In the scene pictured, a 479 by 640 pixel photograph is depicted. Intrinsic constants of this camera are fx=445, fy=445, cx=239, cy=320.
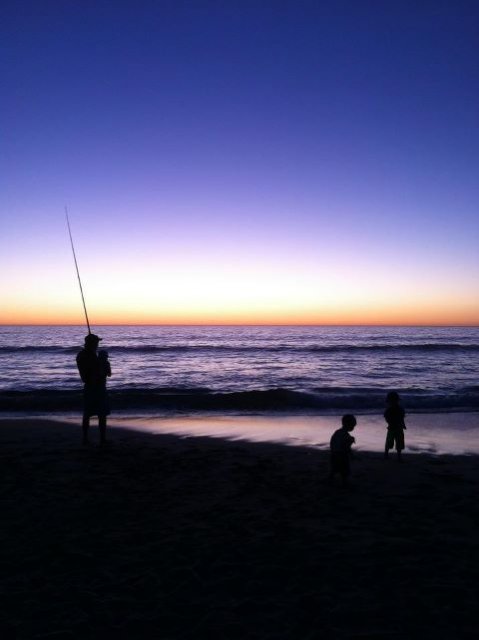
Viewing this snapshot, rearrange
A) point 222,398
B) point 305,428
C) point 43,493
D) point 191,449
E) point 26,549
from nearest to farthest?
point 26,549, point 43,493, point 191,449, point 305,428, point 222,398

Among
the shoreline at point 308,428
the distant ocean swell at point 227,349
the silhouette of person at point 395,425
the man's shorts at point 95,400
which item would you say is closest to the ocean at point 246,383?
the shoreline at point 308,428

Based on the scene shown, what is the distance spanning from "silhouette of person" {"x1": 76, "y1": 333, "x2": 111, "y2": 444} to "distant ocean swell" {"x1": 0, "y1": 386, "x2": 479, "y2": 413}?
719 centimetres

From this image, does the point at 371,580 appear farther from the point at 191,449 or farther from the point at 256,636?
the point at 191,449

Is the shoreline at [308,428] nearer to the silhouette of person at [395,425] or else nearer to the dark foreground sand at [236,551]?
the silhouette of person at [395,425]

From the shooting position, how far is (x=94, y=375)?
27.6 feet

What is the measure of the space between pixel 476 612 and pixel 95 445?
24.6 feet

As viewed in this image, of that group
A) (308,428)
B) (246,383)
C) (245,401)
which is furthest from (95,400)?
(246,383)

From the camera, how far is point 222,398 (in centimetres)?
1797

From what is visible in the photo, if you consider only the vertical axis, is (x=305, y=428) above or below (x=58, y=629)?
below

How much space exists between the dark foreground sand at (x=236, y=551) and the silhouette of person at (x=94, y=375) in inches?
46.9

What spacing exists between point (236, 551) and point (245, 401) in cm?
1332

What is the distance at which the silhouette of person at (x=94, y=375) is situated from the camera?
834 cm

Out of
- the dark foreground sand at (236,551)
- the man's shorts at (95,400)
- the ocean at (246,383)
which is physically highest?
the man's shorts at (95,400)

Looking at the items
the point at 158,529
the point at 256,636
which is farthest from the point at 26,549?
the point at 256,636
